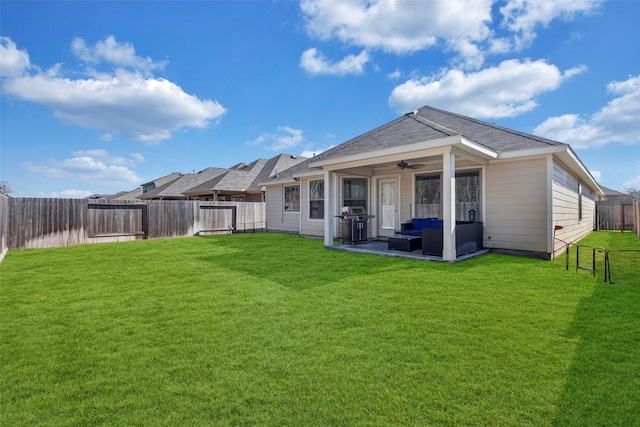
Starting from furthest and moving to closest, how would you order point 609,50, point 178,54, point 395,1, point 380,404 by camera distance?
point 178,54 < point 609,50 < point 395,1 < point 380,404

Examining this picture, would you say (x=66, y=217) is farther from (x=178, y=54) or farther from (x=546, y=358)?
(x=546, y=358)

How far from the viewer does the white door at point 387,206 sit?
9891 mm

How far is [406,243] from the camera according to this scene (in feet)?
24.6

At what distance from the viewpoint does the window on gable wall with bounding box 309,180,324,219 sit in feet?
38.7

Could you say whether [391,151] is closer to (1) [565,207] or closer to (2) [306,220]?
(1) [565,207]

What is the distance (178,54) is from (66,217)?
23.7 ft

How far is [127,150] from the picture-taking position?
2108 cm

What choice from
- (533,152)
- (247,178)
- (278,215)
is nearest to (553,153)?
(533,152)

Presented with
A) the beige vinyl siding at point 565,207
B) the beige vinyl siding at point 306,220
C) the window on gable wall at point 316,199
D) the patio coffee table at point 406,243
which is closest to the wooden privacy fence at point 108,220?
the beige vinyl siding at point 306,220

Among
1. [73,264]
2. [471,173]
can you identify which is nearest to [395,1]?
[471,173]

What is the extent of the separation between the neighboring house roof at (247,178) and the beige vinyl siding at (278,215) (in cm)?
448

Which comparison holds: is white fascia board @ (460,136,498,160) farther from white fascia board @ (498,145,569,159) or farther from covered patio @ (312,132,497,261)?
white fascia board @ (498,145,569,159)

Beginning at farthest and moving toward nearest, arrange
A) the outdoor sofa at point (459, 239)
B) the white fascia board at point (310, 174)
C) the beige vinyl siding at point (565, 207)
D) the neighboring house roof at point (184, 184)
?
the neighboring house roof at point (184, 184)
the white fascia board at point (310, 174)
the beige vinyl siding at point (565, 207)
the outdoor sofa at point (459, 239)

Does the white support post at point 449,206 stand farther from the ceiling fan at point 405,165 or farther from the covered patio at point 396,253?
the ceiling fan at point 405,165
